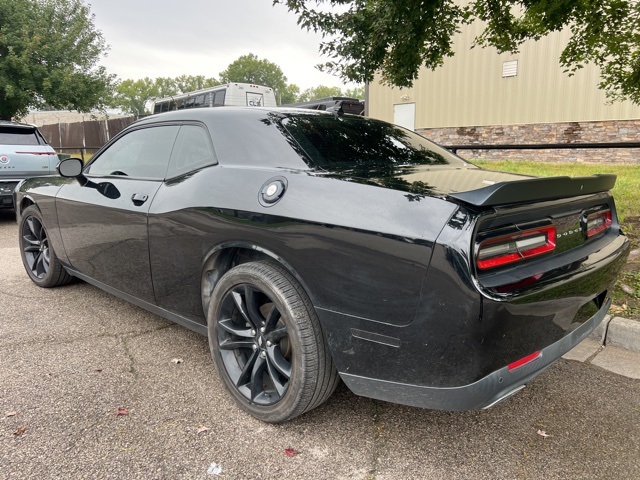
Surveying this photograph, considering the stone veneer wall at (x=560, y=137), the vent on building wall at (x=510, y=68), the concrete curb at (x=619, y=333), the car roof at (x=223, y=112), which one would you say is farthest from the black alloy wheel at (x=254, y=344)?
the vent on building wall at (x=510, y=68)

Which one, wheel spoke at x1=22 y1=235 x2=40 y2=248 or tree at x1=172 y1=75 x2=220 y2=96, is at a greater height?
tree at x1=172 y1=75 x2=220 y2=96

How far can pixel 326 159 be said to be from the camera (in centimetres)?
248

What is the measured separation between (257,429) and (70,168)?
2.53 m

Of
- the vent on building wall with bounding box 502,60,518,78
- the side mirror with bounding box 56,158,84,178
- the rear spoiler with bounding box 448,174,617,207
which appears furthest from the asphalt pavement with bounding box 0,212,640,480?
the vent on building wall with bounding box 502,60,518,78

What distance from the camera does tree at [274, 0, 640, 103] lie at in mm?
4949

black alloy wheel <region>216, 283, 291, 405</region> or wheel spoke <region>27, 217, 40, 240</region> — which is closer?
black alloy wheel <region>216, 283, 291, 405</region>

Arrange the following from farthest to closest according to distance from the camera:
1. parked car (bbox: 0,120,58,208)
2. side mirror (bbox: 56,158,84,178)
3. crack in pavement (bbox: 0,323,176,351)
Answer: parked car (bbox: 0,120,58,208) < side mirror (bbox: 56,158,84,178) < crack in pavement (bbox: 0,323,176,351)

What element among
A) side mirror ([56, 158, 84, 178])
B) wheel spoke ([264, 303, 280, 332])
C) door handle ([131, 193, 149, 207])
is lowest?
wheel spoke ([264, 303, 280, 332])

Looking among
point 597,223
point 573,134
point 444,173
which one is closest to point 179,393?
point 444,173

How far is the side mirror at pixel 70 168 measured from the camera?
3.57 m

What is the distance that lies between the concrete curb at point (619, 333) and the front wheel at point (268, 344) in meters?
2.19

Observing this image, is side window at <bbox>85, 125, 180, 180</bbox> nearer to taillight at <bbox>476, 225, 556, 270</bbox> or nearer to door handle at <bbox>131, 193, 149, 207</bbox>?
door handle at <bbox>131, 193, 149, 207</bbox>

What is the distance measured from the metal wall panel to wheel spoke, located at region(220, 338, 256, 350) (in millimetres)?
15588

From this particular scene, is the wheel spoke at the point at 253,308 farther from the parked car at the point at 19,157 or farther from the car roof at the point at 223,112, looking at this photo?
the parked car at the point at 19,157
